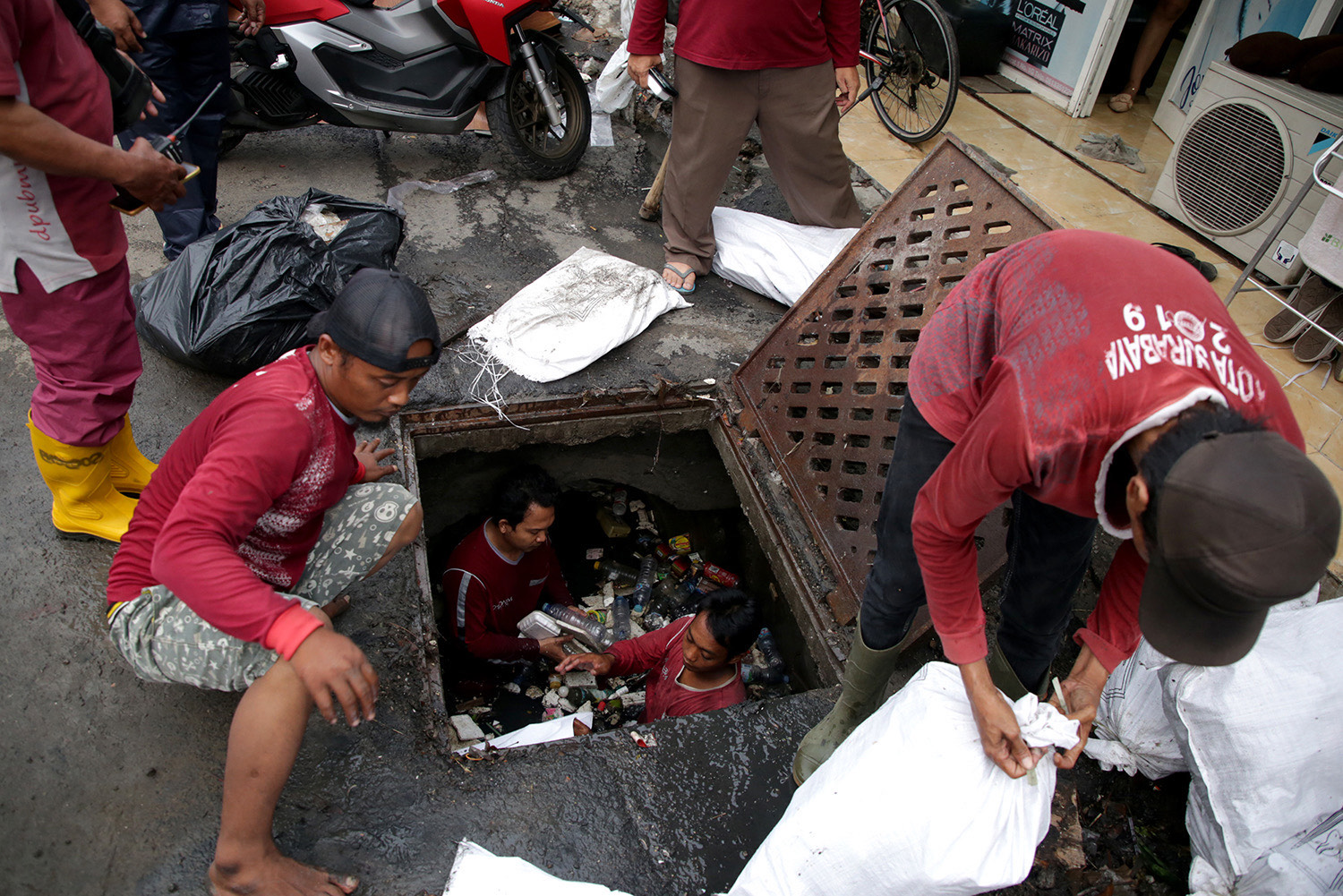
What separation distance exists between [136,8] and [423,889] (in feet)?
10.0

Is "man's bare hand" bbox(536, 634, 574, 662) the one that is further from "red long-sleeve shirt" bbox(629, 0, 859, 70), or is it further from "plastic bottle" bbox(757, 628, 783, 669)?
"red long-sleeve shirt" bbox(629, 0, 859, 70)

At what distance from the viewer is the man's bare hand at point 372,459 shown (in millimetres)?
2340

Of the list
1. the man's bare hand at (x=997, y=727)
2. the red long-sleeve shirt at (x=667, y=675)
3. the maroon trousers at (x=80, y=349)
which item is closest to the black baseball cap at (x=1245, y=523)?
the man's bare hand at (x=997, y=727)

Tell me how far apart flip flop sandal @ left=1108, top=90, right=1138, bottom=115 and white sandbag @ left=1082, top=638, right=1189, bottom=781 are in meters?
4.89

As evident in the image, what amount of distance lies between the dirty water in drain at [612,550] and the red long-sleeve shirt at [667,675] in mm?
194

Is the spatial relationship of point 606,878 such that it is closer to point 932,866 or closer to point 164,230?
point 932,866

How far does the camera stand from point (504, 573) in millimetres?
3145

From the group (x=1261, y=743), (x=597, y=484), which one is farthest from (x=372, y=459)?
(x=1261, y=743)

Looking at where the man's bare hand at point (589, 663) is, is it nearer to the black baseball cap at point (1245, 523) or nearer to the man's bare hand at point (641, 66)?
the black baseball cap at point (1245, 523)

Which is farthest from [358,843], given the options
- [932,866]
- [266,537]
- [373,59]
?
[373,59]

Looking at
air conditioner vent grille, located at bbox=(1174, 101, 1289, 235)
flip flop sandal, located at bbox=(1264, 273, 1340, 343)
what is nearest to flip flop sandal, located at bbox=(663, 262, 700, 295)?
flip flop sandal, located at bbox=(1264, 273, 1340, 343)

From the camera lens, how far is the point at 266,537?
1754 millimetres

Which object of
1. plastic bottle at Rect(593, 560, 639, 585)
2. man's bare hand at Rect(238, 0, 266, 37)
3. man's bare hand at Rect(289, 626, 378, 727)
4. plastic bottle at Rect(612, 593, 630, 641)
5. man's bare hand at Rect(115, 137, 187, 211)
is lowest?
plastic bottle at Rect(593, 560, 639, 585)

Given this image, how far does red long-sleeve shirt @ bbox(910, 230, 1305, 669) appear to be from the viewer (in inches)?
45.7
